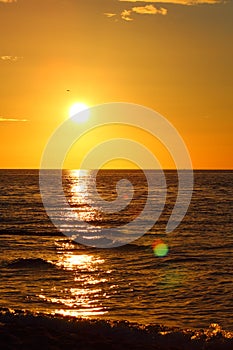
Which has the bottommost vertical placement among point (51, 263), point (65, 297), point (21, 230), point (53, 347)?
point (53, 347)

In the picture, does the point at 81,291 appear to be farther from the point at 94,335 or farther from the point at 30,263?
the point at 94,335

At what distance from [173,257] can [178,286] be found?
25.2 feet

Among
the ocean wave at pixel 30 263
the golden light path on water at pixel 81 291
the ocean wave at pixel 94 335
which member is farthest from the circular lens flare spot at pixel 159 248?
the ocean wave at pixel 94 335

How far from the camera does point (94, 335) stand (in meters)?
15.2

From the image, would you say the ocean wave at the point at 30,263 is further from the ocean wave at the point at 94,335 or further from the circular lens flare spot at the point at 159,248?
the ocean wave at the point at 94,335

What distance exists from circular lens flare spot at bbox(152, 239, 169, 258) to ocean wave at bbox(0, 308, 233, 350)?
53.4 feet

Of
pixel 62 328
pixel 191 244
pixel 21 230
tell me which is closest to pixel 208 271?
pixel 191 244

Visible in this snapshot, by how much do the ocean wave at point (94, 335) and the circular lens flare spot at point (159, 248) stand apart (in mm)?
16270

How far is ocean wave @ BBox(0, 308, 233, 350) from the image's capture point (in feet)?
47.1

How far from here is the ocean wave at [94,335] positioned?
47.1 ft

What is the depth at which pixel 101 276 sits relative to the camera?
Answer: 1031 inches

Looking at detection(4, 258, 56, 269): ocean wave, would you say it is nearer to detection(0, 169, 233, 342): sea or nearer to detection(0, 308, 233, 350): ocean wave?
detection(0, 169, 233, 342): sea

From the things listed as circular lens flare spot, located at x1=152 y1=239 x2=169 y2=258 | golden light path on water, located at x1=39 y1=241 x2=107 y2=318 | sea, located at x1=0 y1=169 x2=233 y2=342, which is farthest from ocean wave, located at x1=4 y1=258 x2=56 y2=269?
circular lens flare spot, located at x1=152 y1=239 x2=169 y2=258

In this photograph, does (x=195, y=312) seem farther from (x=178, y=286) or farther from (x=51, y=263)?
(x=51, y=263)
